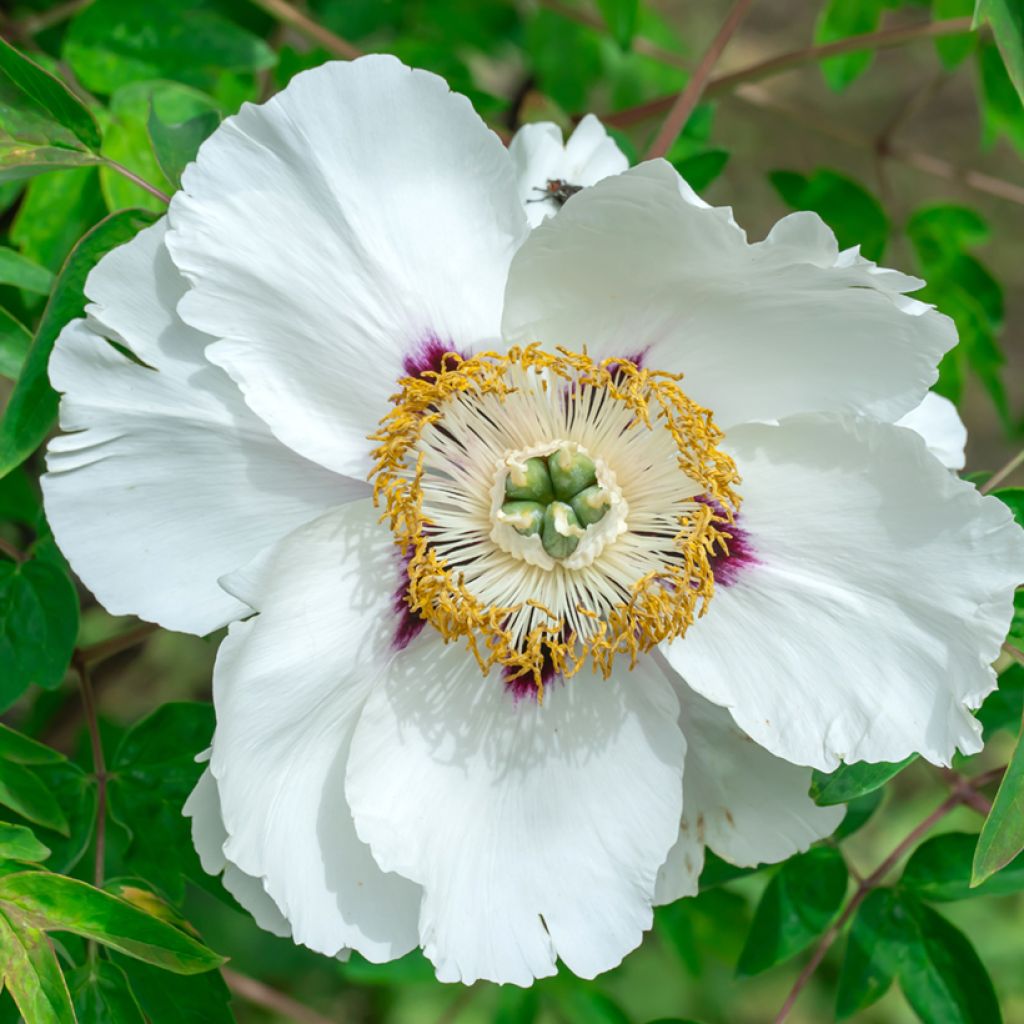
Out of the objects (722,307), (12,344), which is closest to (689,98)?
(722,307)

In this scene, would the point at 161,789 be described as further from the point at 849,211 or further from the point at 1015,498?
the point at 849,211

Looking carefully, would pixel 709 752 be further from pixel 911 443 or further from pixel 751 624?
pixel 911 443

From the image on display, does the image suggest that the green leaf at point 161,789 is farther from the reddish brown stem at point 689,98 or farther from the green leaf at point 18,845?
the reddish brown stem at point 689,98

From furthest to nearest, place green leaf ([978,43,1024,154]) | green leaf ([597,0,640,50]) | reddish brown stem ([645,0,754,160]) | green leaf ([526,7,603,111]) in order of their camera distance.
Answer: green leaf ([526,7,603,111]), green leaf ([978,43,1024,154]), green leaf ([597,0,640,50]), reddish brown stem ([645,0,754,160])

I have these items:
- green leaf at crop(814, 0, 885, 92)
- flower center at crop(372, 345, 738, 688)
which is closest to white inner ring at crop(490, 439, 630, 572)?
flower center at crop(372, 345, 738, 688)

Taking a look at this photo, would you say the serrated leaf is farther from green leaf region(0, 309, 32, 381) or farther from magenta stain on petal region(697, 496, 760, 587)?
magenta stain on petal region(697, 496, 760, 587)

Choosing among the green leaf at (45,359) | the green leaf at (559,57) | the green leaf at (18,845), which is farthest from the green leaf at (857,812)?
the green leaf at (559,57)
